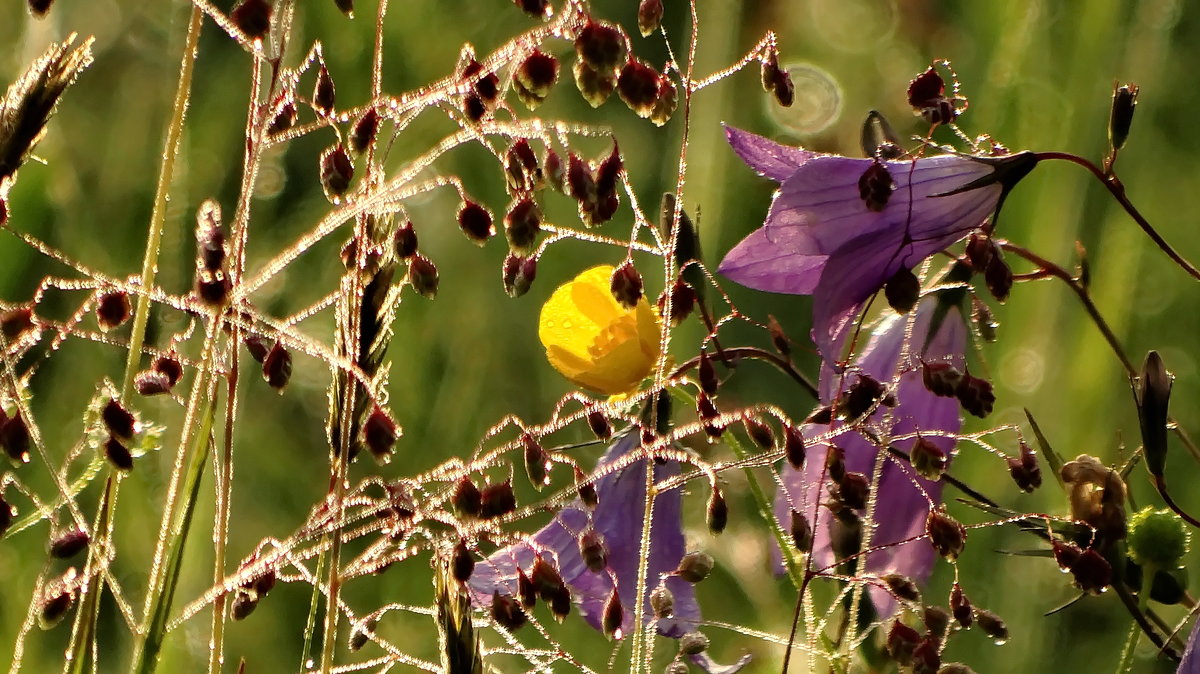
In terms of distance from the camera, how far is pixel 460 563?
54 centimetres

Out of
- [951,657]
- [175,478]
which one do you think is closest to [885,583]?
[175,478]

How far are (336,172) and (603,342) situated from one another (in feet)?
0.53

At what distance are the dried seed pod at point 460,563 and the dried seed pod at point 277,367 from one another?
0.09 m

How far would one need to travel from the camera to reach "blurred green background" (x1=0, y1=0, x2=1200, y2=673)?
107cm

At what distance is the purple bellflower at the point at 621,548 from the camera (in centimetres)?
72

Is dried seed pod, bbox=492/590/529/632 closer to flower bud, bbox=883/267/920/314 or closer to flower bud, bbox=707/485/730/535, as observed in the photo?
flower bud, bbox=707/485/730/535

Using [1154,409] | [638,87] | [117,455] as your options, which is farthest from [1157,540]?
[117,455]

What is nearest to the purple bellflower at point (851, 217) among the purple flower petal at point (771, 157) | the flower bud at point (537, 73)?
the purple flower petal at point (771, 157)

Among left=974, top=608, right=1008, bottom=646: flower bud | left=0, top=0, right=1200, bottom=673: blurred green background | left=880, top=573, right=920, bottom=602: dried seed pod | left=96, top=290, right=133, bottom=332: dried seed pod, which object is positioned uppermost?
left=0, top=0, right=1200, bottom=673: blurred green background

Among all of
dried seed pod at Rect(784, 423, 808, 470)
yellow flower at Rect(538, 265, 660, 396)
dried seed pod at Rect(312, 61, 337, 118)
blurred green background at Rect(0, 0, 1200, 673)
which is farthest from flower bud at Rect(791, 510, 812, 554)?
blurred green background at Rect(0, 0, 1200, 673)

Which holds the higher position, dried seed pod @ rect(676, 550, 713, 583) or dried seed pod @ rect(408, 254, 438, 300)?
dried seed pod @ rect(408, 254, 438, 300)

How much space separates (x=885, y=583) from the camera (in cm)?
56

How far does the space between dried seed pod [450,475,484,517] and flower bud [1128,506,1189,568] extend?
0.86ft

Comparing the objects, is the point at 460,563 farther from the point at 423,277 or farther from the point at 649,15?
the point at 649,15
